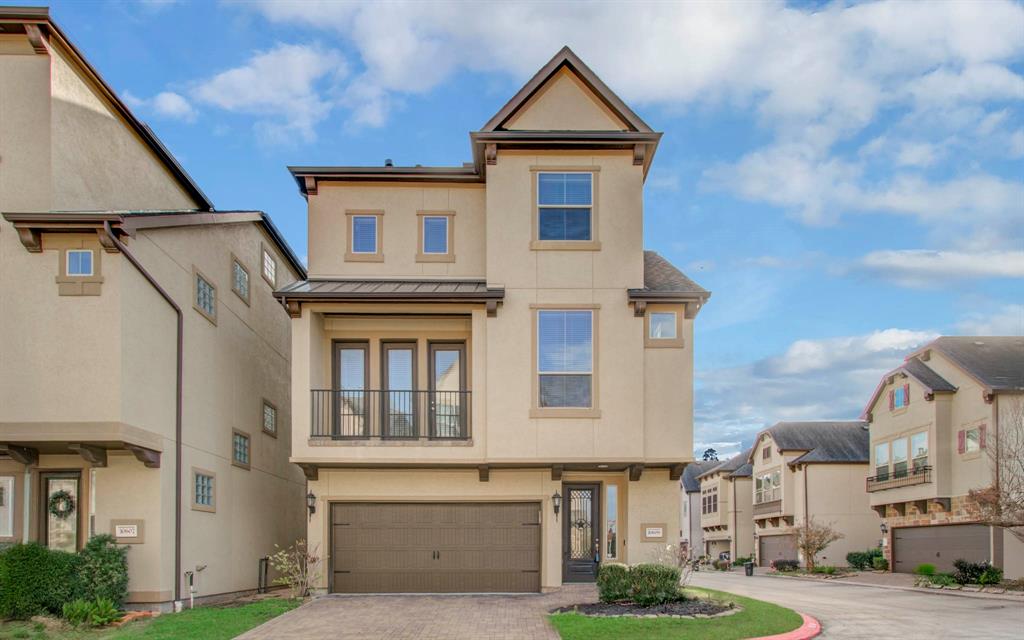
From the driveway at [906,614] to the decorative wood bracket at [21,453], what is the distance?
45.3 ft

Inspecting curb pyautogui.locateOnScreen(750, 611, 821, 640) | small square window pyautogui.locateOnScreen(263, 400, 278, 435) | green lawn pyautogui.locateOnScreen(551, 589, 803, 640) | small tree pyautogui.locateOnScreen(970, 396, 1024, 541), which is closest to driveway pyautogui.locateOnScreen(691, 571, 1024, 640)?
curb pyautogui.locateOnScreen(750, 611, 821, 640)

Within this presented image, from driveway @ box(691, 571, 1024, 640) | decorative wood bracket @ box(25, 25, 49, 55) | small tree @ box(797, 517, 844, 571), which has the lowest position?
small tree @ box(797, 517, 844, 571)

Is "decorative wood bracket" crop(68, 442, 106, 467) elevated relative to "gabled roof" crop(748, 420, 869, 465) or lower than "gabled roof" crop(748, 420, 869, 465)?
elevated

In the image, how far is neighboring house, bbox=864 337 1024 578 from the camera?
31000mm

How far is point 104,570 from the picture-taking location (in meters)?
15.3

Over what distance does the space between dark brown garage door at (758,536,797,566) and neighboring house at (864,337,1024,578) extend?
9763 millimetres

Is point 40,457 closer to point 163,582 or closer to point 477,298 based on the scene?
point 163,582

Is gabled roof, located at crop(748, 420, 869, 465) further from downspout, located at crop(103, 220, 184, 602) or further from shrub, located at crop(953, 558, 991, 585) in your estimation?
downspout, located at crop(103, 220, 184, 602)

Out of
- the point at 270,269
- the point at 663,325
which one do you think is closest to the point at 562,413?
the point at 663,325

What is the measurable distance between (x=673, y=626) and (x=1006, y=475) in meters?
20.7

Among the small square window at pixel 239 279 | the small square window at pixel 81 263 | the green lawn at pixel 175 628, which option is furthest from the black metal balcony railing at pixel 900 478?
the small square window at pixel 81 263

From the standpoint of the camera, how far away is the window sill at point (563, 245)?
781 inches

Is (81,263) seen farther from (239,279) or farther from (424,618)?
(424,618)

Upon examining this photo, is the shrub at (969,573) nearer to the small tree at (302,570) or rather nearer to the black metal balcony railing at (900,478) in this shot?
the black metal balcony railing at (900,478)
